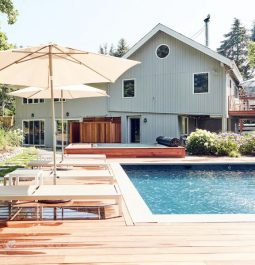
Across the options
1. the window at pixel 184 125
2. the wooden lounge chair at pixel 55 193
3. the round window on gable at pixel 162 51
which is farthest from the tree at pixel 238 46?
the wooden lounge chair at pixel 55 193

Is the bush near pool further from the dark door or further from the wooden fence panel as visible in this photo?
the wooden fence panel

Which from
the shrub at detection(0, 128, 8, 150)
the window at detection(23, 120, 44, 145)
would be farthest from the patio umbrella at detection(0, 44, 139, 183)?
the window at detection(23, 120, 44, 145)

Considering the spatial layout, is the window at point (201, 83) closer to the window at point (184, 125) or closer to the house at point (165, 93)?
the house at point (165, 93)

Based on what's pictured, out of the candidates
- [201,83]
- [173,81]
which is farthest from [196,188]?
[173,81]

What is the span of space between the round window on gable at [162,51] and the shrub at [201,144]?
6.01 metres

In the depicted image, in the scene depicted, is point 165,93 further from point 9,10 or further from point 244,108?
point 9,10

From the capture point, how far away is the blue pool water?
7852 millimetres

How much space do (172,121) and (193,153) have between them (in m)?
4.58

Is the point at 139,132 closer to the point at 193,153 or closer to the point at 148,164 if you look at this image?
the point at 193,153

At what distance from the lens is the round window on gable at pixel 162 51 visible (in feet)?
68.6

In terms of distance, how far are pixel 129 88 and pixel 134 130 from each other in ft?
8.13

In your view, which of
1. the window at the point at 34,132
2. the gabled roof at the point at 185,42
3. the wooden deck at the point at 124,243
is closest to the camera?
the wooden deck at the point at 124,243

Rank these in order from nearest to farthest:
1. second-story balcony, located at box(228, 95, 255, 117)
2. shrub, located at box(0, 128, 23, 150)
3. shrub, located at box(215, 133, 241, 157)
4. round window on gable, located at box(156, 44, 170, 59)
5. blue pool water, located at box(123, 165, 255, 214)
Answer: blue pool water, located at box(123, 165, 255, 214) → shrub, located at box(215, 133, 241, 157) → shrub, located at box(0, 128, 23, 150) → second-story balcony, located at box(228, 95, 255, 117) → round window on gable, located at box(156, 44, 170, 59)

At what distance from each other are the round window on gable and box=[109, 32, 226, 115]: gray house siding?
173 mm
